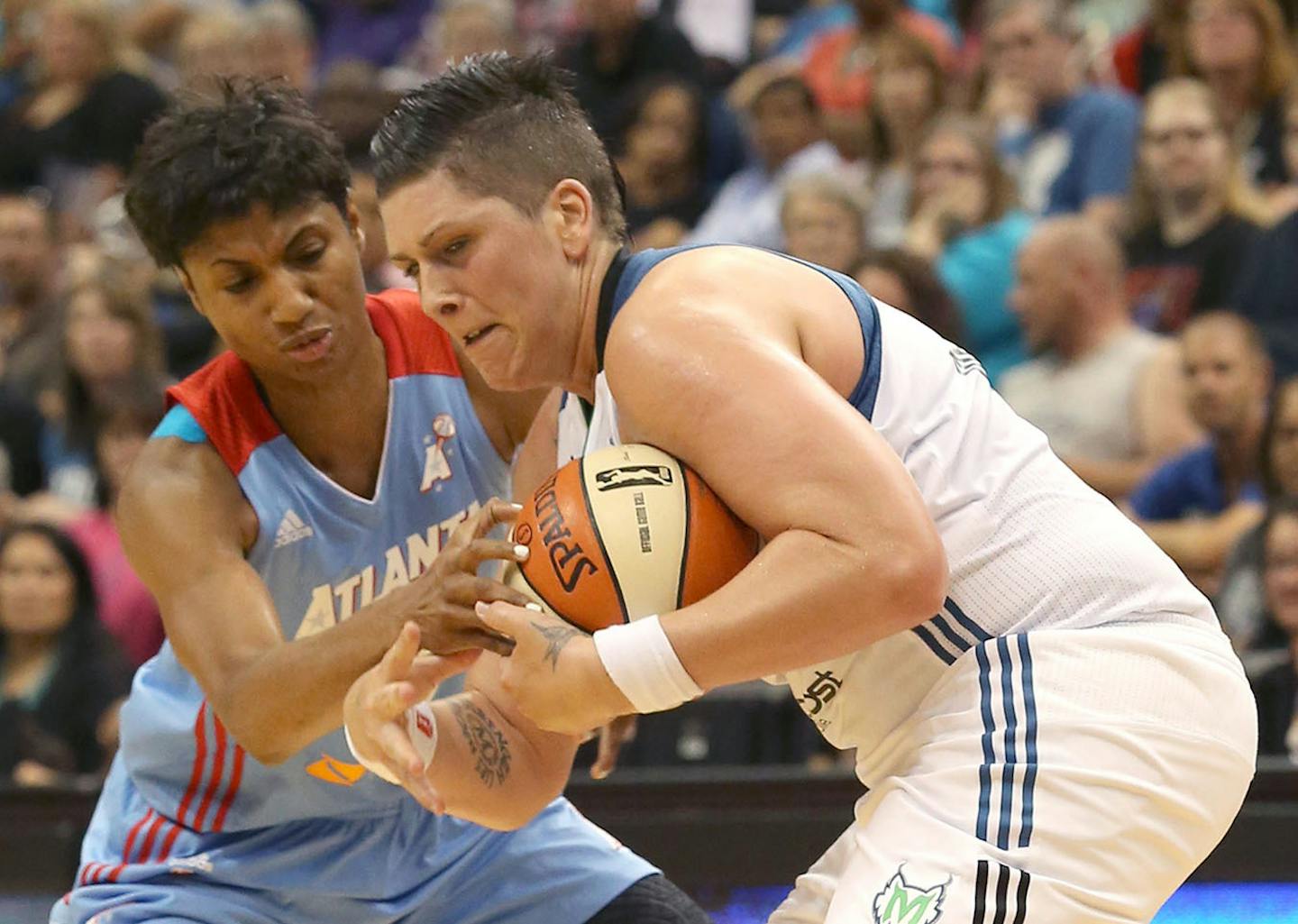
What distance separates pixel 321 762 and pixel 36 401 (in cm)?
513

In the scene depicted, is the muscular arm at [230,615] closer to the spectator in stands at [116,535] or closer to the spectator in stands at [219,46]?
the spectator in stands at [116,535]

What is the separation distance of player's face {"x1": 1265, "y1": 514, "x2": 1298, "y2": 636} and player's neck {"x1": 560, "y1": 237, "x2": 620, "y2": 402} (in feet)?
10.5

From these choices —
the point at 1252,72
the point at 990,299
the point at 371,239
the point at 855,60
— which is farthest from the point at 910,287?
the point at 855,60

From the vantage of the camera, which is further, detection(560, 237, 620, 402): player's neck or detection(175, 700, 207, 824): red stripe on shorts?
detection(175, 700, 207, 824): red stripe on shorts

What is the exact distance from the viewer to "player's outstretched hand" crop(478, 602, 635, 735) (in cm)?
281

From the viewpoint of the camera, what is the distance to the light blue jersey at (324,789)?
3748 mm

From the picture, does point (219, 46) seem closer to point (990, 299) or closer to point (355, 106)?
point (355, 106)

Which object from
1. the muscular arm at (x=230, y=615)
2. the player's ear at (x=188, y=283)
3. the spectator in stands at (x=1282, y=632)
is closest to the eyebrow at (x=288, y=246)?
the player's ear at (x=188, y=283)

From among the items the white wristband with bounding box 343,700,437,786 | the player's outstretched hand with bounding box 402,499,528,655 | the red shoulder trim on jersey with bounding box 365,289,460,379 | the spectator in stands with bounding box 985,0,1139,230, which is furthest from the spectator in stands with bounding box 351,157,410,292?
the player's outstretched hand with bounding box 402,499,528,655

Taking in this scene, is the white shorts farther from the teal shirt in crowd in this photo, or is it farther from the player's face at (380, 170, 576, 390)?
the teal shirt in crowd

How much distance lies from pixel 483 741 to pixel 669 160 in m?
5.96

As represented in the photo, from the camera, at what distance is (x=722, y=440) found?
9.05ft

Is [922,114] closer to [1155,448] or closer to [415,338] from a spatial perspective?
[1155,448]

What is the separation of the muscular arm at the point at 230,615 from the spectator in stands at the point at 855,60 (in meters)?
5.63
